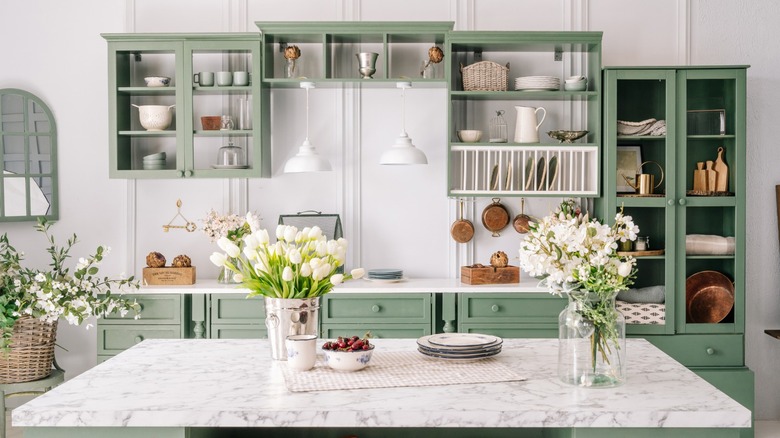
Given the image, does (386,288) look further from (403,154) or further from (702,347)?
(702,347)

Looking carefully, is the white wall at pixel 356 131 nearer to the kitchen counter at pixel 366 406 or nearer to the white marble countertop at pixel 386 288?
the white marble countertop at pixel 386 288

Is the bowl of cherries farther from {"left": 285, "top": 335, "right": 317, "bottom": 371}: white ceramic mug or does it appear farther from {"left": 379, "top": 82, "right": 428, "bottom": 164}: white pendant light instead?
{"left": 379, "top": 82, "right": 428, "bottom": 164}: white pendant light

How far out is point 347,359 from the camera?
7.92 feet

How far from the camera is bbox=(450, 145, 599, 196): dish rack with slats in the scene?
4.69 metres

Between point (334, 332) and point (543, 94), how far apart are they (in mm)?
1942

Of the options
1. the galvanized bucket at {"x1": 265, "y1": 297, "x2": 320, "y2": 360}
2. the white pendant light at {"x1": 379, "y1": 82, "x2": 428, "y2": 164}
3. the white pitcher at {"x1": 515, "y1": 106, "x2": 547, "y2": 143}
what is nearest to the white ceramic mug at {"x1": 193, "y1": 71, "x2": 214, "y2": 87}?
the white pendant light at {"x1": 379, "y1": 82, "x2": 428, "y2": 164}

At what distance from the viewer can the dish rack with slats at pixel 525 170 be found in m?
4.69

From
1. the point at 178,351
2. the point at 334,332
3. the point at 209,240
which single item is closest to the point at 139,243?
the point at 209,240

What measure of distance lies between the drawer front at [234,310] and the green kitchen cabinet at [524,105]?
4.53ft

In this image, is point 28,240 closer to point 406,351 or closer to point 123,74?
point 123,74

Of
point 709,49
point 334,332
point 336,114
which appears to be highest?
point 709,49

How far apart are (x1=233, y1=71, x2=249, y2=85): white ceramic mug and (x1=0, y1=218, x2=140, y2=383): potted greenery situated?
133cm

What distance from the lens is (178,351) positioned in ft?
9.18

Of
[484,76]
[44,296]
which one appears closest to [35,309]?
[44,296]
